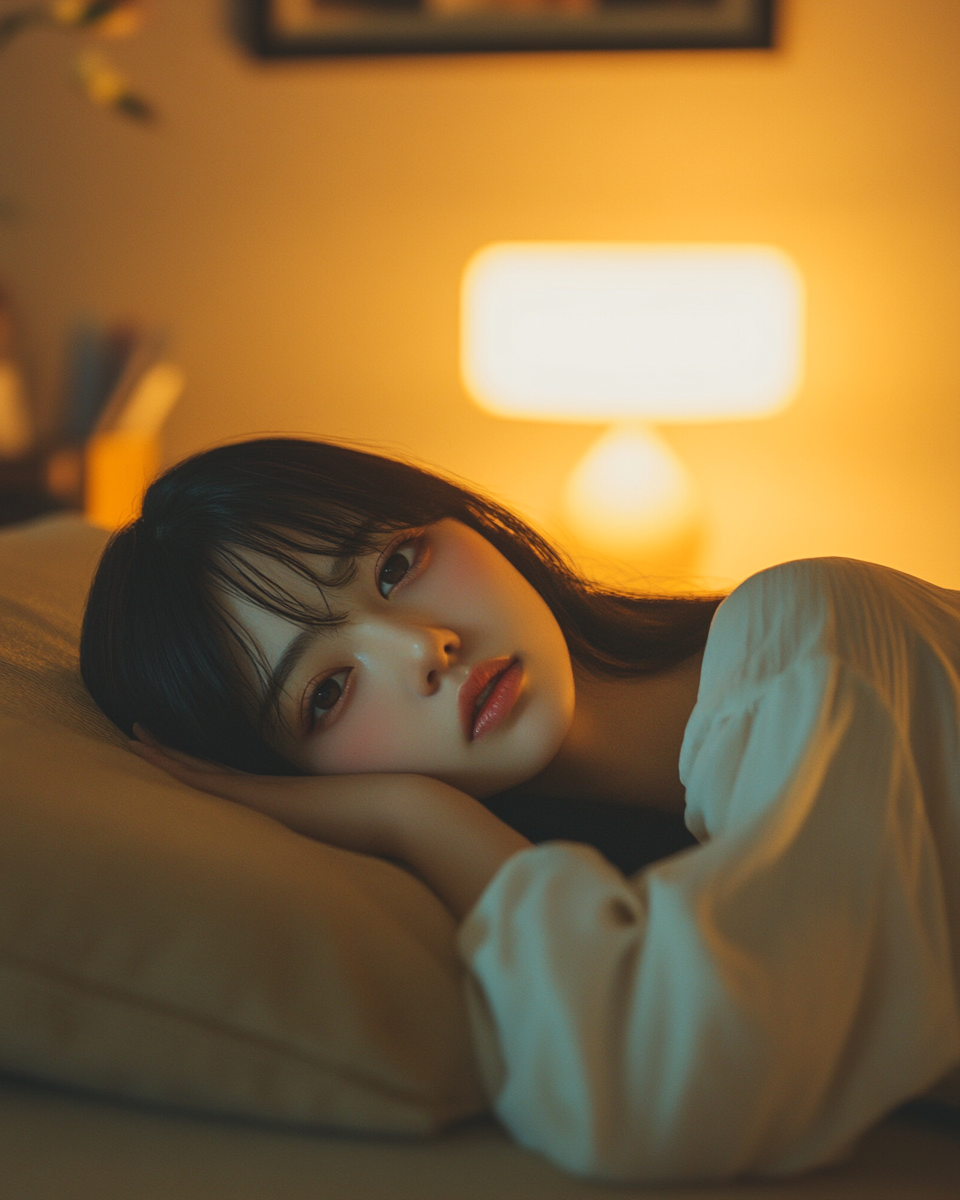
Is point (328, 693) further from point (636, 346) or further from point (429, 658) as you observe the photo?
point (636, 346)

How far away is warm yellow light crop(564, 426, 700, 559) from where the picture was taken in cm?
193

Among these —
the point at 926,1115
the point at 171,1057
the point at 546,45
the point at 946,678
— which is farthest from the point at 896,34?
the point at 171,1057

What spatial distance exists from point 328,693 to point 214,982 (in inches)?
11.1

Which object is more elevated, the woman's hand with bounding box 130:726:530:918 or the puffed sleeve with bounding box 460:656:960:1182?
the puffed sleeve with bounding box 460:656:960:1182

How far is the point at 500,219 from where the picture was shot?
235 cm

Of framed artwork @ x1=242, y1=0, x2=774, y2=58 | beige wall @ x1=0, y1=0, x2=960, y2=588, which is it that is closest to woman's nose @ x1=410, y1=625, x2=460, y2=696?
beige wall @ x1=0, y1=0, x2=960, y2=588

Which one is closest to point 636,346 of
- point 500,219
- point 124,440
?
point 500,219

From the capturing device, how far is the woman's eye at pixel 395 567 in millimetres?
737

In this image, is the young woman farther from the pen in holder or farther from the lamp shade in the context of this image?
the pen in holder

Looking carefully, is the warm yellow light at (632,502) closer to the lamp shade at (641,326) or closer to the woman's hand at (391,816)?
the lamp shade at (641,326)

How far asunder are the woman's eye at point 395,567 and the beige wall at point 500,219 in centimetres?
141

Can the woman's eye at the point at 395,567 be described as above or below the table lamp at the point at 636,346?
below

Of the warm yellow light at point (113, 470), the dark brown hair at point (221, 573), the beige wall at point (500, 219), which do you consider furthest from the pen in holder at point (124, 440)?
the dark brown hair at point (221, 573)

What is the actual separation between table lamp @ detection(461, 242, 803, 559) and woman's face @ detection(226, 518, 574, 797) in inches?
47.6
